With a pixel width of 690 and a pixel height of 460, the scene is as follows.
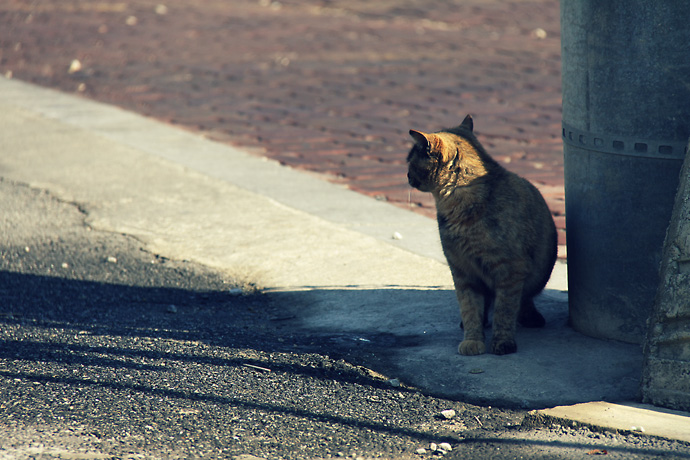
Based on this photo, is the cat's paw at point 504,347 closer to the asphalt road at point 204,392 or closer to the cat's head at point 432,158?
the asphalt road at point 204,392

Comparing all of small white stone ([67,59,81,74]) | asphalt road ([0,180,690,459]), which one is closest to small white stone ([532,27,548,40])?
small white stone ([67,59,81,74])

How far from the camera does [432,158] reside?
4004 mm

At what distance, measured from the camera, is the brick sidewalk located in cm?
755

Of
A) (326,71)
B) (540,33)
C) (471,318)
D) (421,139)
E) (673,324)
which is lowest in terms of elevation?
(471,318)

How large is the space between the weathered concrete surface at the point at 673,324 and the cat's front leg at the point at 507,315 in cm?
69

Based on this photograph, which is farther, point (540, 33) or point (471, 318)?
point (540, 33)

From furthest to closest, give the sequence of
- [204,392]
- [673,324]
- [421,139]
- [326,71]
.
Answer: [326,71] → [421,139] → [204,392] → [673,324]

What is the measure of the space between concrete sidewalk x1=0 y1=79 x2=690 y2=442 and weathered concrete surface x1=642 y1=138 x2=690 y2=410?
4.9 inches

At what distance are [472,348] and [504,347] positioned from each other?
14 centimetres

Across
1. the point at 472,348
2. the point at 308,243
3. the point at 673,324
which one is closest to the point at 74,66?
the point at 308,243

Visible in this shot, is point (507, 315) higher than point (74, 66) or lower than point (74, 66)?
lower

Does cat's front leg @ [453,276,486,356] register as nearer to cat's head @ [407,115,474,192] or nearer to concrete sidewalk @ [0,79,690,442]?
concrete sidewalk @ [0,79,690,442]

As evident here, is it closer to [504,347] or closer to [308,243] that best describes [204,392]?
[504,347]

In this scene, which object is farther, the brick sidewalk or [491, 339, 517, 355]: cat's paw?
the brick sidewalk
